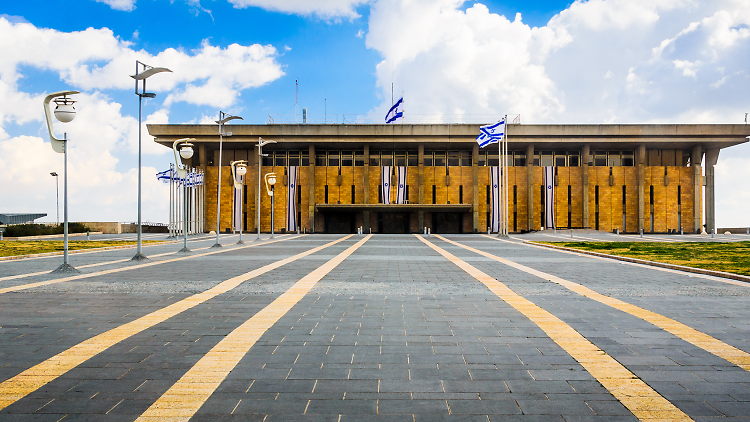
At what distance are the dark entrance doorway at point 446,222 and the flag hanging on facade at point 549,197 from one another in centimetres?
1089

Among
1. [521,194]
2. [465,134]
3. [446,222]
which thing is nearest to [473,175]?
[465,134]

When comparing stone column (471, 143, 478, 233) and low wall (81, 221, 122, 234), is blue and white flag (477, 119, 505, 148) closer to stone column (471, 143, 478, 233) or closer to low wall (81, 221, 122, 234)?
stone column (471, 143, 478, 233)

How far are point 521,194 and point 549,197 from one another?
3.42 m

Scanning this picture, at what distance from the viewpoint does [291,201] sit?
2260 inches

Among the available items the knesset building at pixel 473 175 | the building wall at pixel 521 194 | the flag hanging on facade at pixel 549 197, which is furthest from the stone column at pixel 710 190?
the flag hanging on facade at pixel 549 197

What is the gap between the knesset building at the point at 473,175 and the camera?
55.6 m

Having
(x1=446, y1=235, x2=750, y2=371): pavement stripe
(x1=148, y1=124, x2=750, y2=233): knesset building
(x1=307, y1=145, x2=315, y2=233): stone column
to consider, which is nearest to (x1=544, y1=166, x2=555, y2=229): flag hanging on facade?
(x1=148, y1=124, x2=750, y2=233): knesset building

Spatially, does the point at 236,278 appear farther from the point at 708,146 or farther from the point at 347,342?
the point at 708,146

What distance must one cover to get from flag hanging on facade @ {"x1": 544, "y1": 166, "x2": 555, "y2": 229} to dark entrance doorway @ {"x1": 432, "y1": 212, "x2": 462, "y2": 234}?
10887 mm

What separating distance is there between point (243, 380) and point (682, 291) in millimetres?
9377

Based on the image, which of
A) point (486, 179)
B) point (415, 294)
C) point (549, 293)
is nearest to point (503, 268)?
point (549, 293)

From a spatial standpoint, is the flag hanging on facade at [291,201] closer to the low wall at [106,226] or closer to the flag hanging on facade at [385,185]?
the flag hanging on facade at [385,185]

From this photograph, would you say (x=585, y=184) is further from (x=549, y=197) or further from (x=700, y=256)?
(x=700, y=256)

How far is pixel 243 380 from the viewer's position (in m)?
4.27
